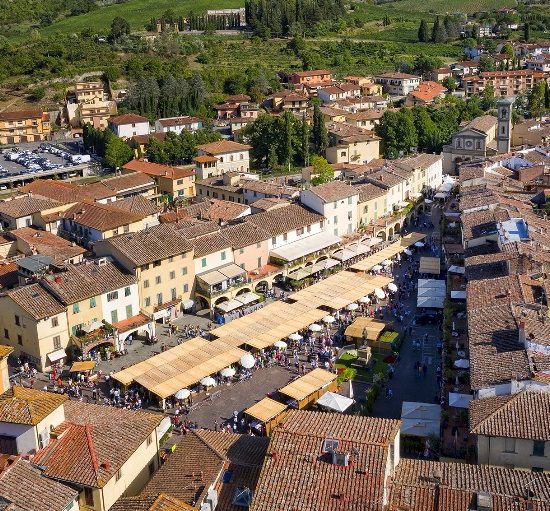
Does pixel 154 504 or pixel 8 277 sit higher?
pixel 154 504

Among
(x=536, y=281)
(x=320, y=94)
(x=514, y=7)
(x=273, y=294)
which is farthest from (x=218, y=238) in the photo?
(x=514, y=7)

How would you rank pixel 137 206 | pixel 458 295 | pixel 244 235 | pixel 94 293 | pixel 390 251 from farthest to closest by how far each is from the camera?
1. pixel 137 206
2. pixel 390 251
3. pixel 244 235
4. pixel 458 295
5. pixel 94 293

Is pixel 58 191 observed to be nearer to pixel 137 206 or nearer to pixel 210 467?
pixel 137 206

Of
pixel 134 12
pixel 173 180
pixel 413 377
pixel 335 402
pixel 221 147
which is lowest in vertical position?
pixel 413 377

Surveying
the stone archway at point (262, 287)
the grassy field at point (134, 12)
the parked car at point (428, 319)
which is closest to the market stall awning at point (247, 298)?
the stone archway at point (262, 287)

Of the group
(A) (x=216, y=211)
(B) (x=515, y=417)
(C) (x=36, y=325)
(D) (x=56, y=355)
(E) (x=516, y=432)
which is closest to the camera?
(E) (x=516, y=432)

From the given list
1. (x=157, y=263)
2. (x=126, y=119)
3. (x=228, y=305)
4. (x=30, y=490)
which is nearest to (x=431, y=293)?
(x=228, y=305)

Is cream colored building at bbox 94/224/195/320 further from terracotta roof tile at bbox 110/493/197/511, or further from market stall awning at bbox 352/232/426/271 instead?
terracotta roof tile at bbox 110/493/197/511
